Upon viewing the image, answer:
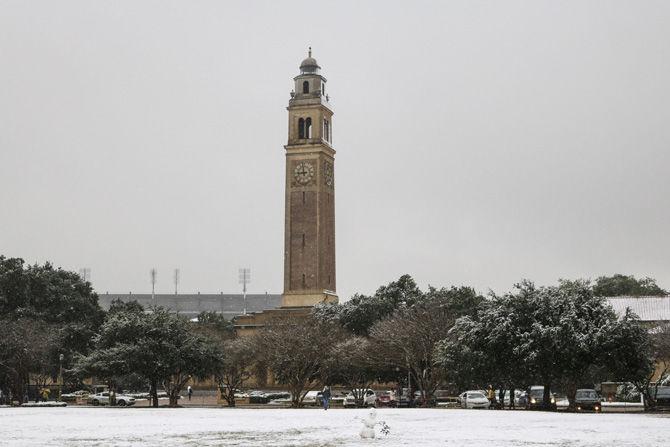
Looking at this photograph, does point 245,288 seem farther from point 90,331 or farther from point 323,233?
→ point 90,331

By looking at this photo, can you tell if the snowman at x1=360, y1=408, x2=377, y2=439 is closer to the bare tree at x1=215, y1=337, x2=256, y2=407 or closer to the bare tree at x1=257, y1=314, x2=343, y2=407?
the bare tree at x1=257, y1=314, x2=343, y2=407

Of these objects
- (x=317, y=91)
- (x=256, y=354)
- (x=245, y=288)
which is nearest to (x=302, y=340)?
(x=256, y=354)

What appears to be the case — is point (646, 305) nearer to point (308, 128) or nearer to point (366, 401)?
point (366, 401)

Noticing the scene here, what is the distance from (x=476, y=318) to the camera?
2216 inches

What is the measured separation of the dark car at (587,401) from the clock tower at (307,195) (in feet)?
165

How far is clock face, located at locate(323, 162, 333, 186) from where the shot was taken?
102750 mm

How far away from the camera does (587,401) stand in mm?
49906

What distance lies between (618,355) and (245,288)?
462ft

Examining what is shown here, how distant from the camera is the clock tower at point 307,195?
328 ft

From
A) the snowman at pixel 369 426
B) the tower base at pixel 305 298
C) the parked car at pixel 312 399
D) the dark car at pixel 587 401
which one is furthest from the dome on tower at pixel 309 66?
the snowman at pixel 369 426

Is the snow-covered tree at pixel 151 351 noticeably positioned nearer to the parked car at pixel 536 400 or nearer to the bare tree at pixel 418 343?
the bare tree at pixel 418 343

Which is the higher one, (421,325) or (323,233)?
(323,233)

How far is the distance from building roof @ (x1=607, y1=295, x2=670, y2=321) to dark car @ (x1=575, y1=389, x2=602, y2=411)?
2906cm

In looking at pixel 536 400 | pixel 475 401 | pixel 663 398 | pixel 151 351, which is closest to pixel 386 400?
pixel 475 401
